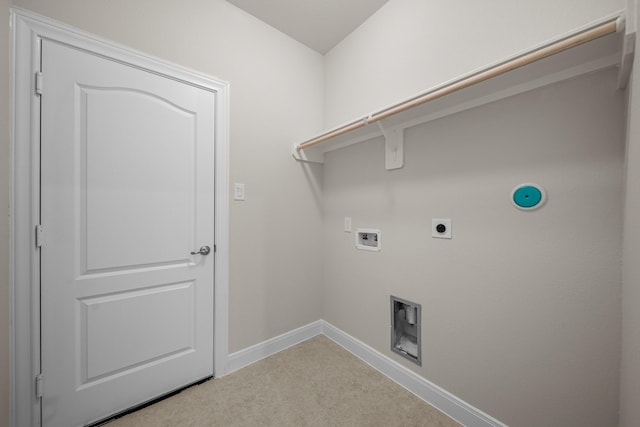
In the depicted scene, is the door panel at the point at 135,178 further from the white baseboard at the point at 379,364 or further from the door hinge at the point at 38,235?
the white baseboard at the point at 379,364

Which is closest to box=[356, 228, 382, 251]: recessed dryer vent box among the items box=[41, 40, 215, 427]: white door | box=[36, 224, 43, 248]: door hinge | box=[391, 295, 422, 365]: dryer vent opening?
box=[391, 295, 422, 365]: dryer vent opening

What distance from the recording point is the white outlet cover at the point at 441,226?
1349 mm

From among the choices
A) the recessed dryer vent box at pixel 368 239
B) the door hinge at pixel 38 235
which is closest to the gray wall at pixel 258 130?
the recessed dryer vent box at pixel 368 239

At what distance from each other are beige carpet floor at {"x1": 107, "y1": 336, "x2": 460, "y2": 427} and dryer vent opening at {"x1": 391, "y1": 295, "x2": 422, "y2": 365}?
0.22 metres

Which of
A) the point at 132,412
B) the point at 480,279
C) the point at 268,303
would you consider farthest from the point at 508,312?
the point at 132,412

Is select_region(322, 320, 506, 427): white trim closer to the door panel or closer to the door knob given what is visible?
the door knob

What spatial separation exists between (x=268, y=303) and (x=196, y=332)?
0.53m

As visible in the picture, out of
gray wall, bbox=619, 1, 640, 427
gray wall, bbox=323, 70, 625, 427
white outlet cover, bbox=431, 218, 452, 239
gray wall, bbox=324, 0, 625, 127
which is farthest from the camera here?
white outlet cover, bbox=431, 218, 452, 239

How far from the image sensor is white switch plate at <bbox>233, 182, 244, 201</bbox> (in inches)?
67.4

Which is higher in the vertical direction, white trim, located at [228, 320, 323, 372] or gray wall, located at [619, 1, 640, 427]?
gray wall, located at [619, 1, 640, 427]

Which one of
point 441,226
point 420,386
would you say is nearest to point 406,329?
point 420,386

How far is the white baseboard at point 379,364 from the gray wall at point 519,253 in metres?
0.05

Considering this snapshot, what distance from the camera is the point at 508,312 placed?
1.15m

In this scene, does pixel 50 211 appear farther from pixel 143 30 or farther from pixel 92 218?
pixel 143 30
